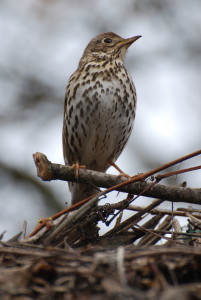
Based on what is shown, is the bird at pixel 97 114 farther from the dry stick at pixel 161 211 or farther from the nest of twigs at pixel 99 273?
the nest of twigs at pixel 99 273

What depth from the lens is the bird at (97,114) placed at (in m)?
6.18

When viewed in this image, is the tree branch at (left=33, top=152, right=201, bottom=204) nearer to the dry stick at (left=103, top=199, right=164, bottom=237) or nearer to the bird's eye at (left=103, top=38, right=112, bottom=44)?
the dry stick at (left=103, top=199, right=164, bottom=237)

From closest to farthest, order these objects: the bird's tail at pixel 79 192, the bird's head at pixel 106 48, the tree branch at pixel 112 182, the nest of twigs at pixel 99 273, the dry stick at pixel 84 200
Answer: the nest of twigs at pixel 99 273, the dry stick at pixel 84 200, the tree branch at pixel 112 182, the bird's tail at pixel 79 192, the bird's head at pixel 106 48

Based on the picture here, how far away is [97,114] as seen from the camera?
6.19 m

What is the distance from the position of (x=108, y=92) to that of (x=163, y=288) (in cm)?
362

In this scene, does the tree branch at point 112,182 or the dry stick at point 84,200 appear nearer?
the dry stick at point 84,200

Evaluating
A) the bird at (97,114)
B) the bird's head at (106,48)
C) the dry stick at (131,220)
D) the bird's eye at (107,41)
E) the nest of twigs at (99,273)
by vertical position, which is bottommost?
the nest of twigs at (99,273)

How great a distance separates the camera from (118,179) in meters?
4.47

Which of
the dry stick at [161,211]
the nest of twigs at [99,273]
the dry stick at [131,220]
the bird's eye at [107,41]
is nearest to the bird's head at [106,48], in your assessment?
the bird's eye at [107,41]

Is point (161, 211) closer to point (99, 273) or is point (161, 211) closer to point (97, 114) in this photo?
point (97, 114)

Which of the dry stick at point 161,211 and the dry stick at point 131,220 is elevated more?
the dry stick at point 161,211

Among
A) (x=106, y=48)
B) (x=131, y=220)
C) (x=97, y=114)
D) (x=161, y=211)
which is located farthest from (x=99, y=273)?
(x=106, y=48)

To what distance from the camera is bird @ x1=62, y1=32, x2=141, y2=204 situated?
6184mm

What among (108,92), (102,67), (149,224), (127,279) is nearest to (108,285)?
(127,279)
